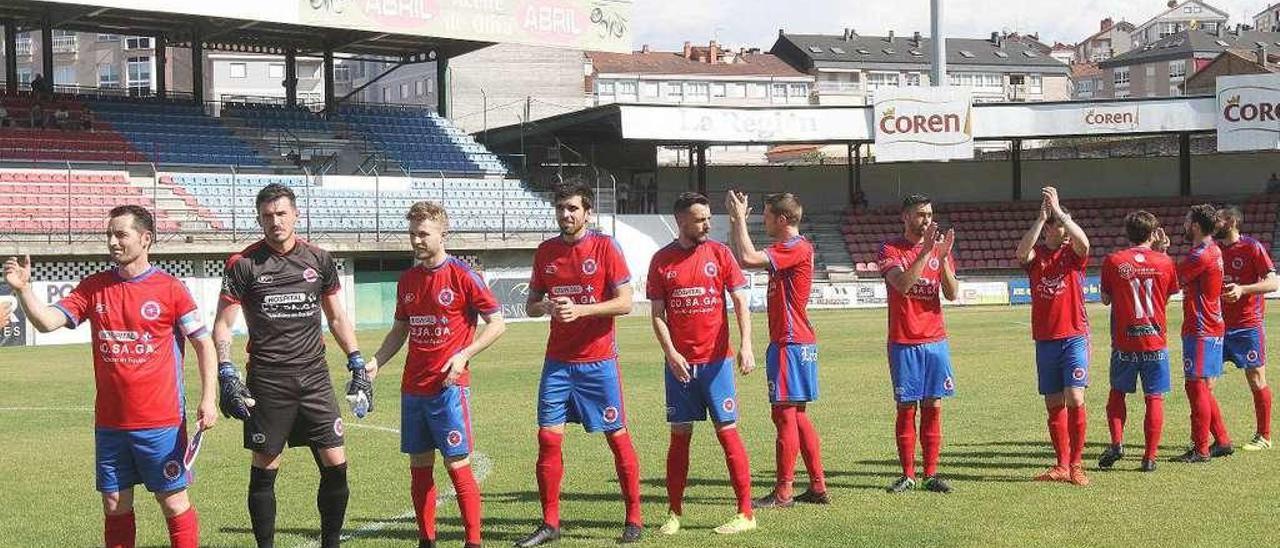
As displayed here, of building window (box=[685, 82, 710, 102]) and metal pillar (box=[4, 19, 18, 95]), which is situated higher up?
building window (box=[685, 82, 710, 102])

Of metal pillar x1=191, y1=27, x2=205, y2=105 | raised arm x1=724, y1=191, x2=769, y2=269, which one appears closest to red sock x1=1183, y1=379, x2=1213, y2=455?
raised arm x1=724, y1=191, x2=769, y2=269

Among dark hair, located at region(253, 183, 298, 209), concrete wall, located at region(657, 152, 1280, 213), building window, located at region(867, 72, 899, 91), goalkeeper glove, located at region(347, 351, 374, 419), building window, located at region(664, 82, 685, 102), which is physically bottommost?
goalkeeper glove, located at region(347, 351, 374, 419)

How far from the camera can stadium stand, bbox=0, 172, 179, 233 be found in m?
35.4

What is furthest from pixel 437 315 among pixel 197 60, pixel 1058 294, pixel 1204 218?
pixel 197 60

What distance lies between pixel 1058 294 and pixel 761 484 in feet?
9.07

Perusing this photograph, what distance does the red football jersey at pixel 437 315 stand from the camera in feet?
27.3

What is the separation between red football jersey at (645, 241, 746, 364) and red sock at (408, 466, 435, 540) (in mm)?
1937

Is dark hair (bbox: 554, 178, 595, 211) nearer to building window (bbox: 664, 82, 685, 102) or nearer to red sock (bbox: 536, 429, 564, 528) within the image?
red sock (bbox: 536, 429, 564, 528)

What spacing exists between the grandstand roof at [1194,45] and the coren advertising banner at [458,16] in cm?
8348

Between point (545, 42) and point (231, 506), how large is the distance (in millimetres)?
35961

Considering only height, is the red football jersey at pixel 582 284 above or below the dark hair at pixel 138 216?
below

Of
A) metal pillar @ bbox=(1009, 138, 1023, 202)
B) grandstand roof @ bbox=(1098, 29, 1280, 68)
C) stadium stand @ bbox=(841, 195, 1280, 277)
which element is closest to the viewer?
stadium stand @ bbox=(841, 195, 1280, 277)

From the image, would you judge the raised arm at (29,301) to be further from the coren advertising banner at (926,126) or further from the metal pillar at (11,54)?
the coren advertising banner at (926,126)

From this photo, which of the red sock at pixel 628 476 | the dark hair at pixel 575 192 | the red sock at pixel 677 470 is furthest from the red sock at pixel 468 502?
the dark hair at pixel 575 192
